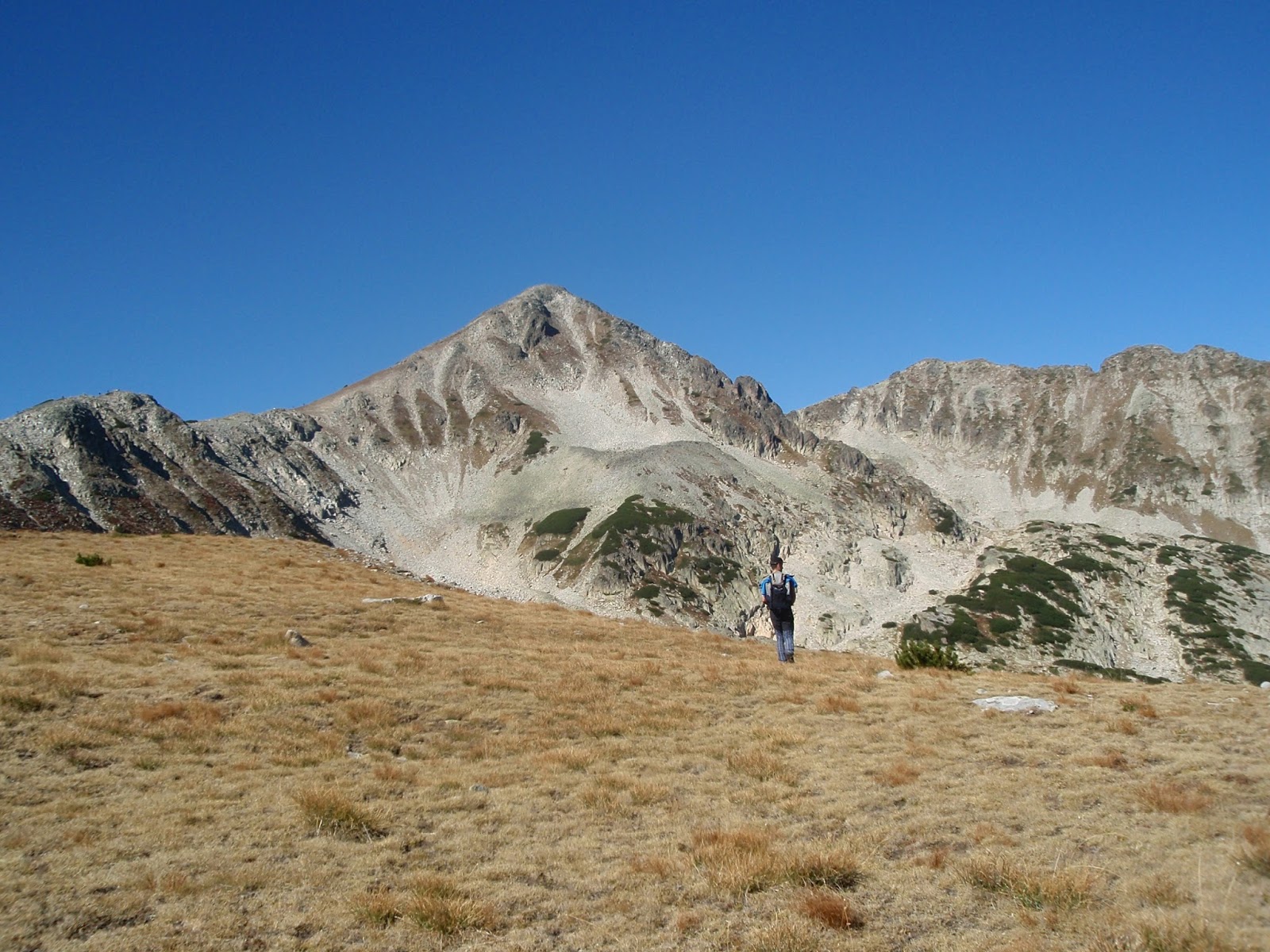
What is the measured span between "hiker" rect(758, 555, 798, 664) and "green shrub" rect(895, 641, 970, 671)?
4.48 meters

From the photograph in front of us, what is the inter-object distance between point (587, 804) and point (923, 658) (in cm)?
1796

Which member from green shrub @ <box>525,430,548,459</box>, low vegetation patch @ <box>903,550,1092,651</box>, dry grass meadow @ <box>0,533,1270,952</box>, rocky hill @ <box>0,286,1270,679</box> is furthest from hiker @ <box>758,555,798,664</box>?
green shrub @ <box>525,430,548,459</box>

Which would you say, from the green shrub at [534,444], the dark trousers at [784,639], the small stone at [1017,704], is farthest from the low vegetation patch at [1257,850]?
the green shrub at [534,444]

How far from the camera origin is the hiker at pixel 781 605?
2255 cm

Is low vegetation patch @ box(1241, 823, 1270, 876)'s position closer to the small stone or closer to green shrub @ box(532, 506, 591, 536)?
the small stone

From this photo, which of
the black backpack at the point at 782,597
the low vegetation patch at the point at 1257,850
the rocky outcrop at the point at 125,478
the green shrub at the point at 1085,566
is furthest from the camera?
the green shrub at the point at 1085,566

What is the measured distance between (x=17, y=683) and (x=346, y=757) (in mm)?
7248

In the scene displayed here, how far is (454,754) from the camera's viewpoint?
1301cm

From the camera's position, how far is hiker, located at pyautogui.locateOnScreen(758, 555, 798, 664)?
2255 cm

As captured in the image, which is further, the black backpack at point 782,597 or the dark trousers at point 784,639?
the dark trousers at point 784,639

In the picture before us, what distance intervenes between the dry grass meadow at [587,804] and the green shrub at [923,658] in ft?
12.8

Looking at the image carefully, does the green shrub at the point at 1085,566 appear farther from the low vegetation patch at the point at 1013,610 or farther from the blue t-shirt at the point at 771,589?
the blue t-shirt at the point at 771,589

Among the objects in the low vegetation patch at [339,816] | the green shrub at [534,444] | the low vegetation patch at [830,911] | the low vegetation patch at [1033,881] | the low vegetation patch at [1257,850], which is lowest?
the low vegetation patch at [339,816]

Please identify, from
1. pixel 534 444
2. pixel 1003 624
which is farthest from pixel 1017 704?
pixel 534 444
